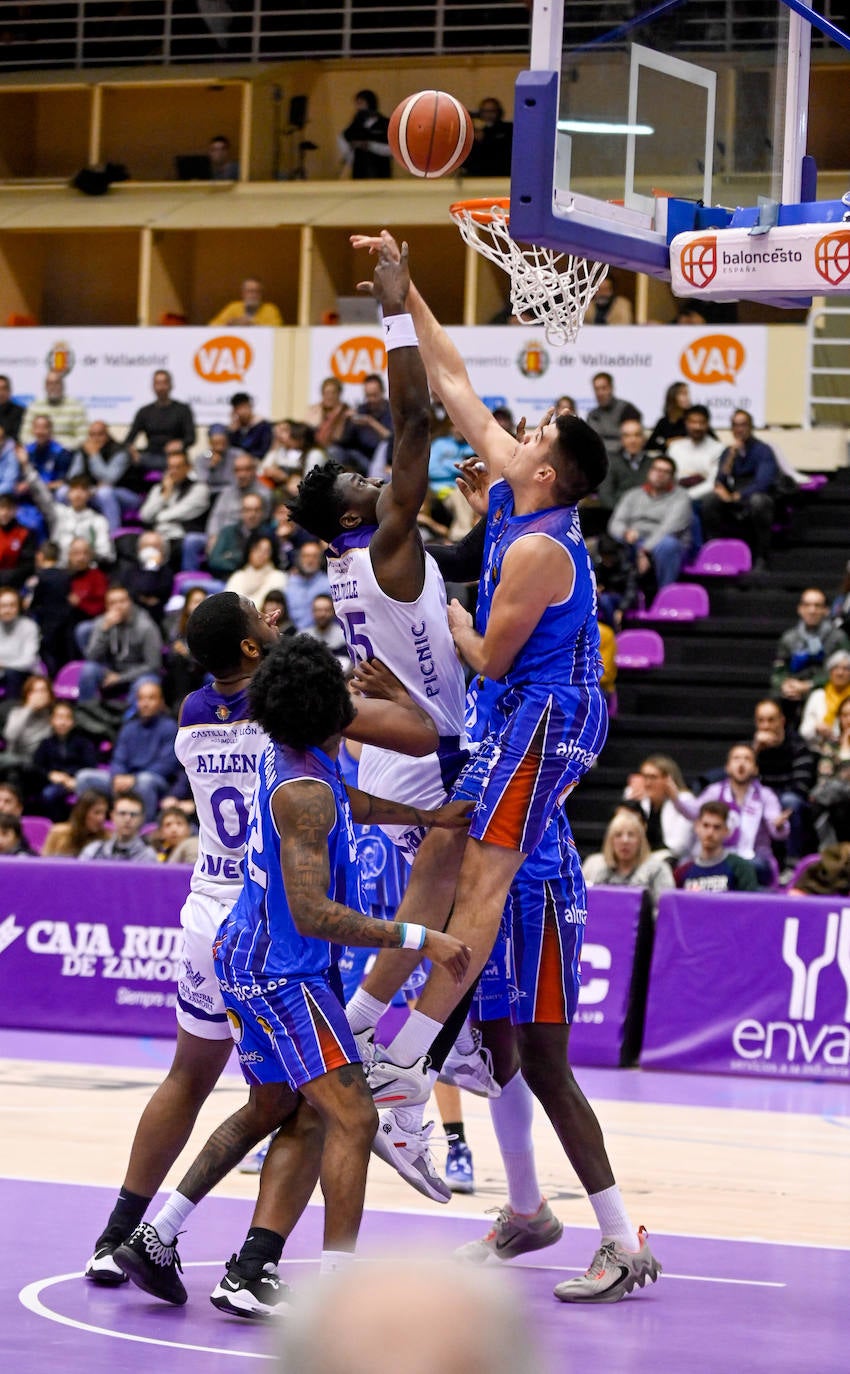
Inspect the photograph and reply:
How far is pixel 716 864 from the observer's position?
472 inches

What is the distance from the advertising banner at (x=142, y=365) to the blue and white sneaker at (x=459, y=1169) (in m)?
13.0

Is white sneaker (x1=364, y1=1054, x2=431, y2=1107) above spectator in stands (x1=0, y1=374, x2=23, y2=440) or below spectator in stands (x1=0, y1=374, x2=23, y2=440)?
below

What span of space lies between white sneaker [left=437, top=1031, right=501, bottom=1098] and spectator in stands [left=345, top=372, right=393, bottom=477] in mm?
10420

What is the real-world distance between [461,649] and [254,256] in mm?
19275

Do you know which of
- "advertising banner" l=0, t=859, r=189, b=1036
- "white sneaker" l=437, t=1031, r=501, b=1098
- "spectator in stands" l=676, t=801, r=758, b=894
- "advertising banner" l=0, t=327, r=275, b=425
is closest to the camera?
"white sneaker" l=437, t=1031, r=501, b=1098

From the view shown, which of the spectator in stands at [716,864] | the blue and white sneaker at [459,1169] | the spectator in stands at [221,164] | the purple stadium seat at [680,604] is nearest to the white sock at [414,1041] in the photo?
the blue and white sneaker at [459,1169]

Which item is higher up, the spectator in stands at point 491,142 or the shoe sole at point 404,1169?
the spectator in stands at point 491,142

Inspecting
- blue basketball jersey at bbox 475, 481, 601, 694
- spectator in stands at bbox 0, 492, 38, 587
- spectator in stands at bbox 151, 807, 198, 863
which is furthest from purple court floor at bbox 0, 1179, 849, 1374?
spectator in stands at bbox 0, 492, 38, 587

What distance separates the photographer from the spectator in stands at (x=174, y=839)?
12.7 m

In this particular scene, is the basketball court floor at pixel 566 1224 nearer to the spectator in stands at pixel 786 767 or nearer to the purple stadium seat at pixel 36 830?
the spectator in stands at pixel 786 767

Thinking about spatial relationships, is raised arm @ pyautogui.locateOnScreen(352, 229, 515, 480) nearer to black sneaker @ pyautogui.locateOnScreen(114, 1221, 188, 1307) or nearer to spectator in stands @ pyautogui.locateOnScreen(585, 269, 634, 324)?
black sneaker @ pyautogui.locateOnScreen(114, 1221, 188, 1307)

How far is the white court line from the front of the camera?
270 inches

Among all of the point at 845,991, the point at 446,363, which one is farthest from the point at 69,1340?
the point at 845,991

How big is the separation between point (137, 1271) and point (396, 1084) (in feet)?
2.85
